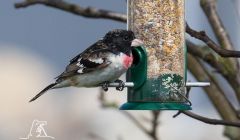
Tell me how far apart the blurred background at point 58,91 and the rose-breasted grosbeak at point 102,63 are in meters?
4.53

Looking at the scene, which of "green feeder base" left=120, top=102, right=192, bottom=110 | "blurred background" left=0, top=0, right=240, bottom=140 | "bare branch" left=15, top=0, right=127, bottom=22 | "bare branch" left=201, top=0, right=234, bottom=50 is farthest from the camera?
"blurred background" left=0, top=0, right=240, bottom=140

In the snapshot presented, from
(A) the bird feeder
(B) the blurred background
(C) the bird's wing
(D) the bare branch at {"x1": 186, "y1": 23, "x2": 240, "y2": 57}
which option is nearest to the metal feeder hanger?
(A) the bird feeder

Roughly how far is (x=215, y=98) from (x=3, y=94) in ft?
21.0

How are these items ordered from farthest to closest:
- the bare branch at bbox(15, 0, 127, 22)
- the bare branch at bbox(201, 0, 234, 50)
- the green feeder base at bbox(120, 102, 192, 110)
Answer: the bare branch at bbox(15, 0, 127, 22) < the bare branch at bbox(201, 0, 234, 50) < the green feeder base at bbox(120, 102, 192, 110)

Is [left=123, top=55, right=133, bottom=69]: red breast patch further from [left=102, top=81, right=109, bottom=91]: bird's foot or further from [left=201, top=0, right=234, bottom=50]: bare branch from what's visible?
[left=201, top=0, right=234, bottom=50]: bare branch

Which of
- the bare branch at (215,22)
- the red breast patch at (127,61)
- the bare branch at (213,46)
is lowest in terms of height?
the red breast patch at (127,61)

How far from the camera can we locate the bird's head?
591 cm

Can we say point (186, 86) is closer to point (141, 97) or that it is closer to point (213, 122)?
point (141, 97)

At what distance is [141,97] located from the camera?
5.94 meters

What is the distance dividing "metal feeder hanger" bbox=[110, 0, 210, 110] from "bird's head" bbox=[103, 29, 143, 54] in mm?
106

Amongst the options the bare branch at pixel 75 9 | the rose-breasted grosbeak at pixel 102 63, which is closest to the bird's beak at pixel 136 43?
the rose-breasted grosbeak at pixel 102 63

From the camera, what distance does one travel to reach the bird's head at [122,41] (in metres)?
5.91

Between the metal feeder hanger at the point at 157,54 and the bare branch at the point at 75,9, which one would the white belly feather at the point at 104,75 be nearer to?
the metal feeder hanger at the point at 157,54

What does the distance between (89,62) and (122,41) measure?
0.23m
